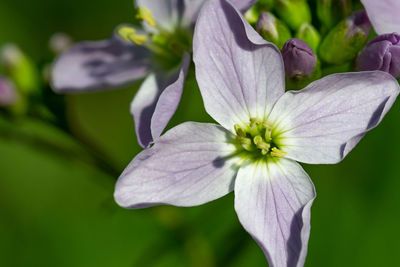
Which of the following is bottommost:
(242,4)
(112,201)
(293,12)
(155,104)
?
(112,201)

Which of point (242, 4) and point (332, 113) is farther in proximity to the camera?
point (242, 4)

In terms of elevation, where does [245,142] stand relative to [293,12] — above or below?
below

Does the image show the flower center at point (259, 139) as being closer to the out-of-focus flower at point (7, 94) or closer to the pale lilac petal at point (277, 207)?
the pale lilac petal at point (277, 207)

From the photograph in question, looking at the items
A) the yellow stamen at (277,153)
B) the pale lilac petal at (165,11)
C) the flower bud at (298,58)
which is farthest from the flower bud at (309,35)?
the pale lilac petal at (165,11)

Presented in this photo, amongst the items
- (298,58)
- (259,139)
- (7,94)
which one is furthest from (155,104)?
(7,94)

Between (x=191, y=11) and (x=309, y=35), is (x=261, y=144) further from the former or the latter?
(x=191, y=11)

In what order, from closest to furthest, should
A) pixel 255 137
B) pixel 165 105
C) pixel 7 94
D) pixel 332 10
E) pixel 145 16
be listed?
pixel 165 105 → pixel 255 137 → pixel 332 10 → pixel 145 16 → pixel 7 94

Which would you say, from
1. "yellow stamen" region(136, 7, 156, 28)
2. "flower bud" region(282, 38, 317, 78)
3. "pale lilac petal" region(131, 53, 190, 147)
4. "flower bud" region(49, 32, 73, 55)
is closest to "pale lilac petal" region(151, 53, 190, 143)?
"pale lilac petal" region(131, 53, 190, 147)
